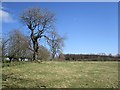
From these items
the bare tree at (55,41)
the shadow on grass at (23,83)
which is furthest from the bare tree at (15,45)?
the shadow on grass at (23,83)

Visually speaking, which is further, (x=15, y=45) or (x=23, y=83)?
(x=15, y=45)

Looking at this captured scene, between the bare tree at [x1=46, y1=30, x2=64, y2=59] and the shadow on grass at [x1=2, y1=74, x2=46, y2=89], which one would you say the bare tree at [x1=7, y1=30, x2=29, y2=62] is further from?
the shadow on grass at [x1=2, y1=74, x2=46, y2=89]

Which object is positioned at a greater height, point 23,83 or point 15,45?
point 15,45

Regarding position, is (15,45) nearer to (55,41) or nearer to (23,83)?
(55,41)

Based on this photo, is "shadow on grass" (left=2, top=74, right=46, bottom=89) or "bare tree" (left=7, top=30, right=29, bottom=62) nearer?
"shadow on grass" (left=2, top=74, right=46, bottom=89)

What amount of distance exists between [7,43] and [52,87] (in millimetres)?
45371

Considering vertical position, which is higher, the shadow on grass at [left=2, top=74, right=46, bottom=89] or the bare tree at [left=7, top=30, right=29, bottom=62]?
the bare tree at [left=7, top=30, right=29, bottom=62]

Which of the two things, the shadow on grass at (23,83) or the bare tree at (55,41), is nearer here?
the shadow on grass at (23,83)

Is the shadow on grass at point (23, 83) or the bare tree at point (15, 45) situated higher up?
the bare tree at point (15, 45)

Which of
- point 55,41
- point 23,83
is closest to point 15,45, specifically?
point 55,41

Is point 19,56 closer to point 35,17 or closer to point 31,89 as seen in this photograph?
point 35,17

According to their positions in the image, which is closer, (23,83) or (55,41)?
(23,83)

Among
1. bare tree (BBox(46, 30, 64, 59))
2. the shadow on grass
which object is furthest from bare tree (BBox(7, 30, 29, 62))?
the shadow on grass

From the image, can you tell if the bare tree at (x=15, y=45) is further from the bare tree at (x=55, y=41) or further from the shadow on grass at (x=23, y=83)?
the shadow on grass at (x=23, y=83)
